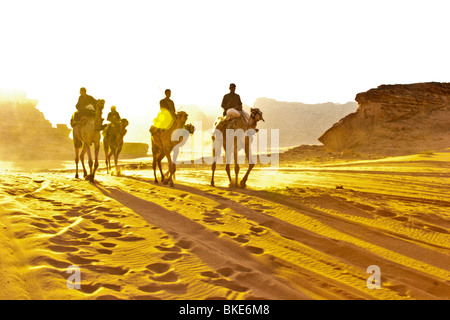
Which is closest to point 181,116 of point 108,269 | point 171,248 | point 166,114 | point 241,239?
point 166,114

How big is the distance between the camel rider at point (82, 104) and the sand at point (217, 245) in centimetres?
361

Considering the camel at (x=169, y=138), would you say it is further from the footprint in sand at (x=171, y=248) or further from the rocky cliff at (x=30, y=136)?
the rocky cliff at (x=30, y=136)

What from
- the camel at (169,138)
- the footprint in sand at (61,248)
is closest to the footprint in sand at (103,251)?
the footprint in sand at (61,248)

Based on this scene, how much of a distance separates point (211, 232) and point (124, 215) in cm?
176

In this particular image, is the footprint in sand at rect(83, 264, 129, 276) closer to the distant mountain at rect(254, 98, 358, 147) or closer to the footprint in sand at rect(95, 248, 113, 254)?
the footprint in sand at rect(95, 248, 113, 254)

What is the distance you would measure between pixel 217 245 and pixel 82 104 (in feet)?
27.9

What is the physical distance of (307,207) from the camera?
23.1 feet

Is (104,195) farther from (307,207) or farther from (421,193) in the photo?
(421,193)

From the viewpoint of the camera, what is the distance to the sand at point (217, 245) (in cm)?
327

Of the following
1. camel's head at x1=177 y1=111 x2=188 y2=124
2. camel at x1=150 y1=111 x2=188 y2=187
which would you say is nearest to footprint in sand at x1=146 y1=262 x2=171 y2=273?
camel at x1=150 y1=111 x2=188 y2=187

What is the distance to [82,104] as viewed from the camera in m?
10.8

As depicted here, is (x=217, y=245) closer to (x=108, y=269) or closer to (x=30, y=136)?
(x=108, y=269)
